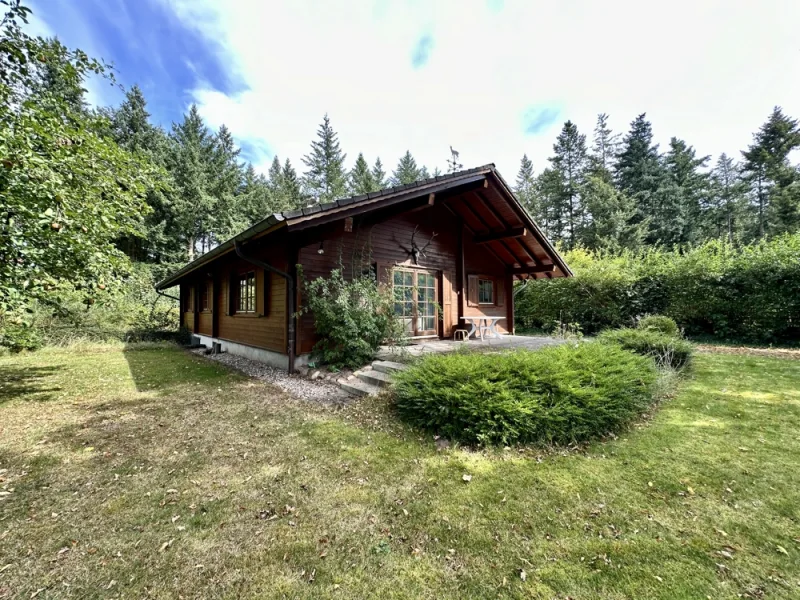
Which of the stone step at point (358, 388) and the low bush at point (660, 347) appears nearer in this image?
the stone step at point (358, 388)

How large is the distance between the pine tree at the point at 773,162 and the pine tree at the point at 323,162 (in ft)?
97.0

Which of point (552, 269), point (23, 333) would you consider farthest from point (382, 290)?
point (23, 333)

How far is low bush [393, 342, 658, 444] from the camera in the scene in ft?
11.1

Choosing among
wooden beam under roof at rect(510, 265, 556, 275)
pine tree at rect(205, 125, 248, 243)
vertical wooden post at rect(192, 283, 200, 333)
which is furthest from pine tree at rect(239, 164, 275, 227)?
wooden beam under roof at rect(510, 265, 556, 275)

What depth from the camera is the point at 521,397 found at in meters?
3.52

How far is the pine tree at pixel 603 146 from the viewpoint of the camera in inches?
1082

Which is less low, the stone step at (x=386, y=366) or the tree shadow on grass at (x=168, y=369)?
the stone step at (x=386, y=366)

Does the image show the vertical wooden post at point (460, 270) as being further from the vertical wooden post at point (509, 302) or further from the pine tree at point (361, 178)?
the pine tree at point (361, 178)

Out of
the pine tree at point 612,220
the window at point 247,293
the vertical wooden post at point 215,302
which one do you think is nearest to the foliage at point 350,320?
the window at point 247,293

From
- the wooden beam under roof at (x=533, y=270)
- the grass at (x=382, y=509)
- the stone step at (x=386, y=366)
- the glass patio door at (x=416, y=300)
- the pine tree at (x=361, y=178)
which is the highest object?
the pine tree at (x=361, y=178)

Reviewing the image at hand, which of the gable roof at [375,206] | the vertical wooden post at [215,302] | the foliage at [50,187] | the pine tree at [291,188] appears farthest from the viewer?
the pine tree at [291,188]

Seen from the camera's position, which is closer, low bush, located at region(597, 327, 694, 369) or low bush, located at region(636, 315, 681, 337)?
low bush, located at region(597, 327, 694, 369)

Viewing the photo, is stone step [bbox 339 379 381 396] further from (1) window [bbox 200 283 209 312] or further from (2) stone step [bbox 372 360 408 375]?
(1) window [bbox 200 283 209 312]

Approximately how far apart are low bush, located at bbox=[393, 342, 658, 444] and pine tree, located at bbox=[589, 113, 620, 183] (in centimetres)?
2862
